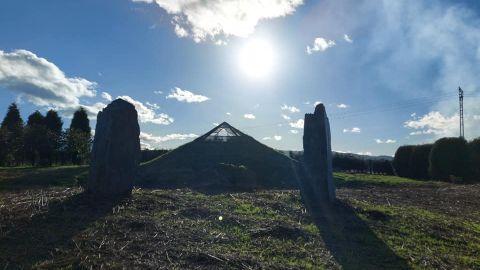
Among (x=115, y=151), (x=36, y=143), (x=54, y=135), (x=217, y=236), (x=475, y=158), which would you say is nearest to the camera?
(x=217, y=236)

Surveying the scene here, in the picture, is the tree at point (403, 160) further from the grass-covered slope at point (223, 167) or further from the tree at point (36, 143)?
the tree at point (36, 143)

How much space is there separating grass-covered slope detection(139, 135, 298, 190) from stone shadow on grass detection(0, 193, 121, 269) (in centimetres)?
1082

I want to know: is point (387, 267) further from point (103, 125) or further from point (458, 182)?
point (458, 182)

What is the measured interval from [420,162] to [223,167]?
2831 centimetres

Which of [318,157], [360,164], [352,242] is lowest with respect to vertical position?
[352,242]

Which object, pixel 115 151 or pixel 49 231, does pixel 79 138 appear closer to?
pixel 115 151

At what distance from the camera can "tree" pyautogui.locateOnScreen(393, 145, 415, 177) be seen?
45844 millimetres

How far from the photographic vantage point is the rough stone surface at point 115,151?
1174cm

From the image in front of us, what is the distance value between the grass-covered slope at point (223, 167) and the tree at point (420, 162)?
19.0 meters

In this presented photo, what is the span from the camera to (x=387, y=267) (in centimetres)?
774

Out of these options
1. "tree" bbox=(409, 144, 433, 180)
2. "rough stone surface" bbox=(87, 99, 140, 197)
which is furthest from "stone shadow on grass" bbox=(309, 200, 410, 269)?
"tree" bbox=(409, 144, 433, 180)

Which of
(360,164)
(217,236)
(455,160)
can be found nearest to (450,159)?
(455,160)

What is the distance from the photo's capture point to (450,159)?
37250 millimetres

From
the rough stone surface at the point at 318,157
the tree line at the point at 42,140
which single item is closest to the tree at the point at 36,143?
the tree line at the point at 42,140
